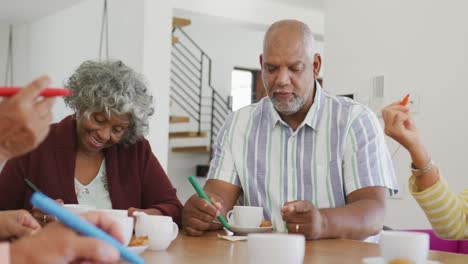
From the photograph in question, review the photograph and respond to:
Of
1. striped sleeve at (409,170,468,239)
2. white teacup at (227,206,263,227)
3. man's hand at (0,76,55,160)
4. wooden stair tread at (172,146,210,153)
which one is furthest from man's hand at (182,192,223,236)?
wooden stair tread at (172,146,210,153)

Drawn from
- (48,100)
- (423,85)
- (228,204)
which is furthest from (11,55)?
(48,100)

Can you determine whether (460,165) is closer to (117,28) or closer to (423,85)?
(423,85)

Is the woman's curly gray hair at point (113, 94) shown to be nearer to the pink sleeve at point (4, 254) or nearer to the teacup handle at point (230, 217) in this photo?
the teacup handle at point (230, 217)

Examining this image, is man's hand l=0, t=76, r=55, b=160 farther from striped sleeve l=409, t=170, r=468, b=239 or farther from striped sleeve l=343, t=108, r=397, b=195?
striped sleeve l=343, t=108, r=397, b=195

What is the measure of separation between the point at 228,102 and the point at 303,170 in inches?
304

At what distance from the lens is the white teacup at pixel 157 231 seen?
144cm

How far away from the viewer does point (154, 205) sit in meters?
2.19

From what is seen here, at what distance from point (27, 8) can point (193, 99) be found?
111 inches

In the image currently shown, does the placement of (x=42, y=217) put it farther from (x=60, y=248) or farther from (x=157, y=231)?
(x=60, y=248)

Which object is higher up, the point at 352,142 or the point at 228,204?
the point at 352,142

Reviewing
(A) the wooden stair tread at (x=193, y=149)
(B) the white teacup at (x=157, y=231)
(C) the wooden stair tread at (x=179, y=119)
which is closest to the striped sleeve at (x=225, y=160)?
(B) the white teacup at (x=157, y=231)

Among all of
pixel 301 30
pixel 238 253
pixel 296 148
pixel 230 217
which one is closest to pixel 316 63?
pixel 301 30

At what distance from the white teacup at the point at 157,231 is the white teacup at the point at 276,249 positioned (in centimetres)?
35

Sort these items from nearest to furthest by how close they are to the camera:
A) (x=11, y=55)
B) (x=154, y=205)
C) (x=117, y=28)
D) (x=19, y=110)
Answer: (x=19, y=110), (x=154, y=205), (x=117, y=28), (x=11, y=55)
